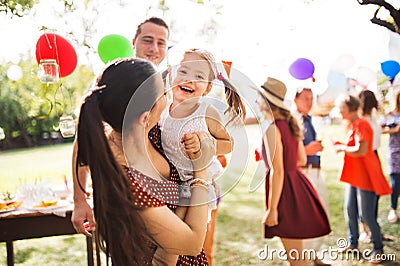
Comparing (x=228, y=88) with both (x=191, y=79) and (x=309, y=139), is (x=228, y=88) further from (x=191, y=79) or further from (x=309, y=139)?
(x=309, y=139)

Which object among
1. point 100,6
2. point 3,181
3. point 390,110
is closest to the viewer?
point 100,6

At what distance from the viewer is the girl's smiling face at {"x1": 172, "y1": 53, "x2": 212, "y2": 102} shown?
1.23m

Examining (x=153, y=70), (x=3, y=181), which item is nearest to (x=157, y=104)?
(x=153, y=70)

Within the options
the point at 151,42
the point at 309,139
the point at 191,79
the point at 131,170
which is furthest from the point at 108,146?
the point at 309,139

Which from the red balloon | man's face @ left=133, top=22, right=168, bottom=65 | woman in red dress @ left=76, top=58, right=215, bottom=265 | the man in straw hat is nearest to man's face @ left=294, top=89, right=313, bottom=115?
the man in straw hat

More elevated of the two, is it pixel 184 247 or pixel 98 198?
pixel 98 198

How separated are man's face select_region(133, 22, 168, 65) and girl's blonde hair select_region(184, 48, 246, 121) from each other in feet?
1.82

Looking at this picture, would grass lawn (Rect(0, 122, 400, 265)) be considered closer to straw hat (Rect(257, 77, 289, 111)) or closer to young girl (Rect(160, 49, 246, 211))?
young girl (Rect(160, 49, 246, 211))

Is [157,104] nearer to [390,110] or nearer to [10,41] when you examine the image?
[10,41]

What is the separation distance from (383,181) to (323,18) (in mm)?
1084

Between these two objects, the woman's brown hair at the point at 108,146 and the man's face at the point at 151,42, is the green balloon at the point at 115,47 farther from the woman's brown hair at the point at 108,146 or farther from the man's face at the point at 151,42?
the woman's brown hair at the point at 108,146

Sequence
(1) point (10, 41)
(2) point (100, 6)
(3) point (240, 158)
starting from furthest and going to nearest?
(1) point (10, 41) < (2) point (100, 6) < (3) point (240, 158)

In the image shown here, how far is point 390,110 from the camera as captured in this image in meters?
3.56

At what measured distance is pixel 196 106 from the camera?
135 centimetres
